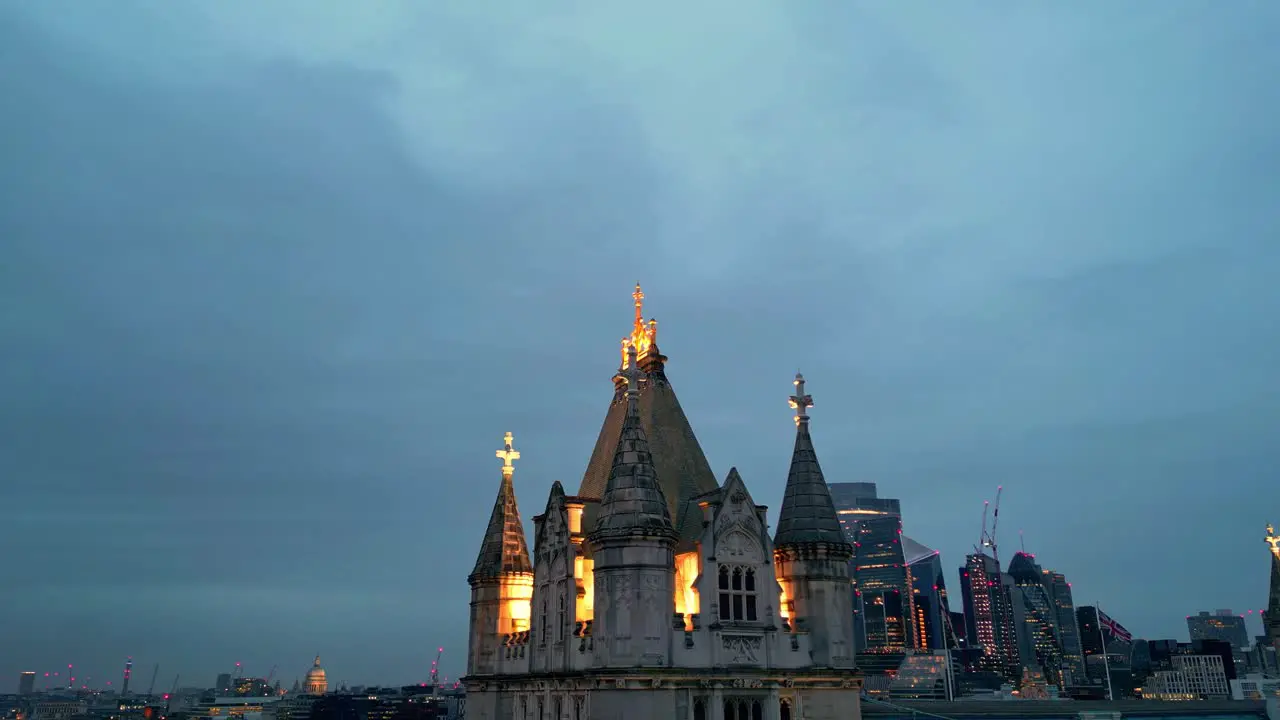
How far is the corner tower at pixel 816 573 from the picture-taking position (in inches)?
1437

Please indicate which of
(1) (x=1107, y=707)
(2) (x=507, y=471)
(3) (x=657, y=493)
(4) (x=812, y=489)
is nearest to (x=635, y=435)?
(3) (x=657, y=493)

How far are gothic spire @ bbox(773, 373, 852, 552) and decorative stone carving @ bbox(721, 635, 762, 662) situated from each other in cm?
478

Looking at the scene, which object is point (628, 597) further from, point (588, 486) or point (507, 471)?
point (507, 471)

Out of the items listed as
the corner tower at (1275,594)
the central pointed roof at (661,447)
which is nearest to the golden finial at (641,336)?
the central pointed roof at (661,447)

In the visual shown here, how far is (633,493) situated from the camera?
34.8 metres

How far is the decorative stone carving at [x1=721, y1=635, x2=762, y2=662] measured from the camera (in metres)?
34.3

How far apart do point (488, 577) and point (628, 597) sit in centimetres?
1335

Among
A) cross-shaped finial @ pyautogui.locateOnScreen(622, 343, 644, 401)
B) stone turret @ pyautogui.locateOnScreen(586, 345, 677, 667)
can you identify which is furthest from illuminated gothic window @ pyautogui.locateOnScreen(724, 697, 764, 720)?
cross-shaped finial @ pyautogui.locateOnScreen(622, 343, 644, 401)

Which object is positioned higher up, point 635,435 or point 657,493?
point 635,435

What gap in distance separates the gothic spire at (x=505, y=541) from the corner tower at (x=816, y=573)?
1376cm

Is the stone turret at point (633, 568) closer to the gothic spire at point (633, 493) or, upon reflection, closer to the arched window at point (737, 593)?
the gothic spire at point (633, 493)

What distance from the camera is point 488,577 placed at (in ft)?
145

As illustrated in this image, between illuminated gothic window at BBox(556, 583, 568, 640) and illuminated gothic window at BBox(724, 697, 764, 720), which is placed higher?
illuminated gothic window at BBox(556, 583, 568, 640)

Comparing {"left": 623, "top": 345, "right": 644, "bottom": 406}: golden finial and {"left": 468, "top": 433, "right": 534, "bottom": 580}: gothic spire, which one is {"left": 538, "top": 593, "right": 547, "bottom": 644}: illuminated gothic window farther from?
{"left": 623, "top": 345, "right": 644, "bottom": 406}: golden finial
